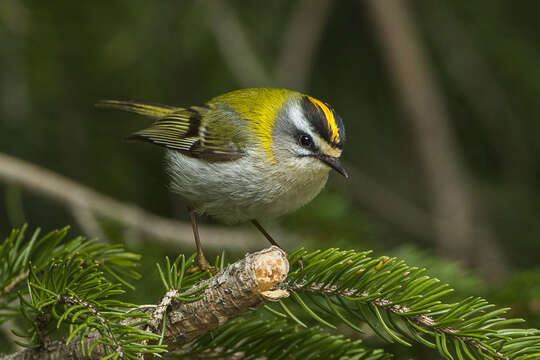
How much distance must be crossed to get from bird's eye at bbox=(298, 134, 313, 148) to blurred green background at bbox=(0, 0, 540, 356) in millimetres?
445

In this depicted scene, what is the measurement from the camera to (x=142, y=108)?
2.86 meters

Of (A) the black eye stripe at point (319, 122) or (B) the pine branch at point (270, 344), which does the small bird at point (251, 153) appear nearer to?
(A) the black eye stripe at point (319, 122)

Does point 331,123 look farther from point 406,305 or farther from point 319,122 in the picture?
point 406,305

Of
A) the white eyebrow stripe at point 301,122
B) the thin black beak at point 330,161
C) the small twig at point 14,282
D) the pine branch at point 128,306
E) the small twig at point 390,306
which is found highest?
the white eyebrow stripe at point 301,122

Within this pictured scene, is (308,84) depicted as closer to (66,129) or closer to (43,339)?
(66,129)

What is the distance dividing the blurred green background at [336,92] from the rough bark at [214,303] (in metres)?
1.20

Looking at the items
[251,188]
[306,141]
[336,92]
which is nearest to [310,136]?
[306,141]

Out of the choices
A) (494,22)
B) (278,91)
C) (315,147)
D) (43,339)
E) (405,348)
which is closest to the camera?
(43,339)

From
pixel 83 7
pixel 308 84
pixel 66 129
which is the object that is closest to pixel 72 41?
pixel 83 7

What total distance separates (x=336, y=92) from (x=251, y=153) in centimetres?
115

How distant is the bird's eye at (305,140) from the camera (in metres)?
2.32

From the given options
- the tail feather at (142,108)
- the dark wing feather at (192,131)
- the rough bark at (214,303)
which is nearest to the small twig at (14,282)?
the rough bark at (214,303)

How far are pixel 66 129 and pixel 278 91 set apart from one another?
1.16 meters

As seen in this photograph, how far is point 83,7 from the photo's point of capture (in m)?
2.86
